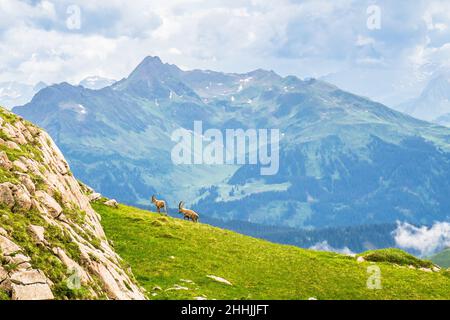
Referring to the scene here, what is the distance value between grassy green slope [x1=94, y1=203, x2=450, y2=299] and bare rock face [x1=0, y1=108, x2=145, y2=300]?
234 inches

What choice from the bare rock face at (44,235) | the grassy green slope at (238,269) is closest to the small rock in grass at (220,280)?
the grassy green slope at (238,269)

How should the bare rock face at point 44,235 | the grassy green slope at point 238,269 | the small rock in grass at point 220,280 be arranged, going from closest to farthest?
1. the bare rock face at point 44,235
2. the grassy green slope at point 238,269
3. the small rock in grass at point 220,280

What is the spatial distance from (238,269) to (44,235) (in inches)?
900

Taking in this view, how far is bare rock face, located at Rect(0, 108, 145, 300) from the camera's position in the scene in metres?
25.5

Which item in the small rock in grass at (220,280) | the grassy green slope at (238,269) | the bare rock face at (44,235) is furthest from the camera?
the small rock in grass at (220,280)

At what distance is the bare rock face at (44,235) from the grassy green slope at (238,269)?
5.95m

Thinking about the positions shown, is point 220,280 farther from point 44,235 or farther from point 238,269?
point 44,235

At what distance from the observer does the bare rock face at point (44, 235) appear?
1002 inches

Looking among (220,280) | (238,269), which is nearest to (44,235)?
(220,280)

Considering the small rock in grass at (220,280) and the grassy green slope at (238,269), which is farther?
the small rock in grass at (220,280)

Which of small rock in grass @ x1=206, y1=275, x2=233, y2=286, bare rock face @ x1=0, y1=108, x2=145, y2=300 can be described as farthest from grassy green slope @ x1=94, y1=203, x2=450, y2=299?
bare rock face @ x1=0, y1=108, x2=145, y2=300

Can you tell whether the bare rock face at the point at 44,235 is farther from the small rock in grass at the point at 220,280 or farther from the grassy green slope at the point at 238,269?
the small rock in grass at the point at 220,280
